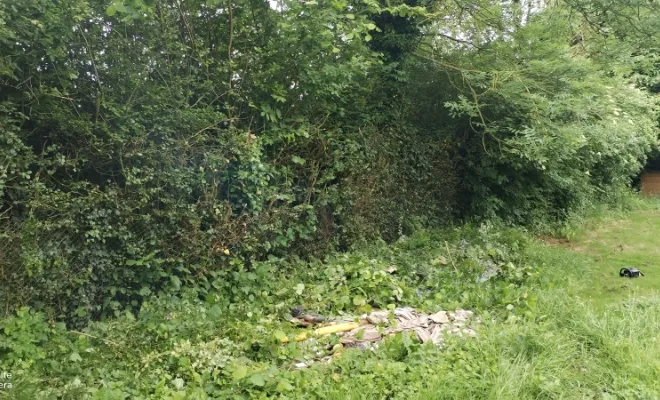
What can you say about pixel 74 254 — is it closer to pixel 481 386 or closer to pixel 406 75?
pixel 481 386

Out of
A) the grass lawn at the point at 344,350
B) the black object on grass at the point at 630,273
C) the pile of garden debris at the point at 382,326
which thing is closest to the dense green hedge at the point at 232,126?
the grass lawn at the point at 344,350

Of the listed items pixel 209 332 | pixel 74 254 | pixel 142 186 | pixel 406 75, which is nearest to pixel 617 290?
pixel 406 75

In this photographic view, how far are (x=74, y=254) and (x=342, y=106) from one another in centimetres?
409

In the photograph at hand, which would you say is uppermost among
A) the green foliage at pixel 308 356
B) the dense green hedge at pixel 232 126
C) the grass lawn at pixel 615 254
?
the dense green hedge at pixel 232 126

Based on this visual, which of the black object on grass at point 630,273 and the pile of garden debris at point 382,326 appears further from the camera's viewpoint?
the black object on grass at point 630,273

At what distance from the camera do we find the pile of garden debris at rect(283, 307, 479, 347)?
4.11m

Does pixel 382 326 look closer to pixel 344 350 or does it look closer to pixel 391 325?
pixel 391 325

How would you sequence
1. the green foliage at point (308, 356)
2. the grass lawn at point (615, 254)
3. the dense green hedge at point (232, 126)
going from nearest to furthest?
the green foliage at point (308, 356), the dense green hedge at point (232, 126), the grass lawn at point (615, 254)

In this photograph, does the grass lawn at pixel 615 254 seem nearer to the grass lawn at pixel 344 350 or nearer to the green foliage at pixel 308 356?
the grass lawn at pixel 344 350

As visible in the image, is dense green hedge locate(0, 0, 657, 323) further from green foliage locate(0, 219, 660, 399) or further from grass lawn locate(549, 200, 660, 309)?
grass lawn locate(549, 200, 660, 309)

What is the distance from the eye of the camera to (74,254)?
411 centimetres

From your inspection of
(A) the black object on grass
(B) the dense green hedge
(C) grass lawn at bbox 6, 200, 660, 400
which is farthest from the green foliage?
(A) the black object on grass

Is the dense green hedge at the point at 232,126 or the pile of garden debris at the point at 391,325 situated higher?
the dense green hedge at the point at 232,126

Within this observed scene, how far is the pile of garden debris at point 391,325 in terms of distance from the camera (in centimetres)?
411
